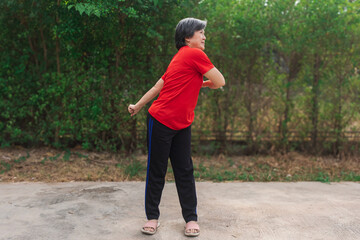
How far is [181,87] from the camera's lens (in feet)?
9.31

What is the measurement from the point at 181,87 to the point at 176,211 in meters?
1.38

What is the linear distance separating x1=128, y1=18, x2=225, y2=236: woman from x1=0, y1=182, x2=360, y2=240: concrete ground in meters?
0.30

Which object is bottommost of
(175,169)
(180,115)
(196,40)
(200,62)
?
(175,169)

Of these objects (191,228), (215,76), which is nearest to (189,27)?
(215,76)

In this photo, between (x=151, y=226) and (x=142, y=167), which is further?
(x=142, y=167)

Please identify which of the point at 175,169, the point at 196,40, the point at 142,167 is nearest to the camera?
the point at 196,40

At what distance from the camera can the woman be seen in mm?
2838

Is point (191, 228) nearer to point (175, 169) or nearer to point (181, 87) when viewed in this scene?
point (175, 169)

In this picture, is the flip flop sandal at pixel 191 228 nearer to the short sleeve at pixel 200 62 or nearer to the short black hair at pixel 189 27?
the short sleeve at pixel 200 62

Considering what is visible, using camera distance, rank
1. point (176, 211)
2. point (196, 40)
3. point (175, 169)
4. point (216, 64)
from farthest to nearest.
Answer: point (216, 64) < point (176, 211) < point (175, 169) < point (196, 40)

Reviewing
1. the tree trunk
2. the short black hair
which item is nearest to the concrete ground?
Answer: the tree trunk

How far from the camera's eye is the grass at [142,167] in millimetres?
4801

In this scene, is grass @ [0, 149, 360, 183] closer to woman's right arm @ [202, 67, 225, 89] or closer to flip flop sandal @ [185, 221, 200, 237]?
flip flop sandal @ [185, 221, 200, 237]

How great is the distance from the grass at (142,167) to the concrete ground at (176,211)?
34cm
